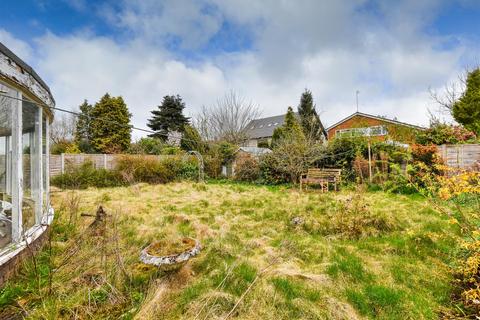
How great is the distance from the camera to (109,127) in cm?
2205

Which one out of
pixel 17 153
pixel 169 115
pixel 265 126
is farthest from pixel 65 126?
pixel 17 153

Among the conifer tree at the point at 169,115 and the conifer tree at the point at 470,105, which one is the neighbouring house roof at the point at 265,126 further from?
the conifer tree at the point at 470,105

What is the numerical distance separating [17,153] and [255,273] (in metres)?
3.10

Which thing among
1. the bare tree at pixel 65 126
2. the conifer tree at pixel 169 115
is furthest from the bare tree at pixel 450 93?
the bare tree at pixel 65 126

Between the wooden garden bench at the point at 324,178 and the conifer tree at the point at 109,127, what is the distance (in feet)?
56.2

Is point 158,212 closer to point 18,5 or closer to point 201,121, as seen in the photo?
point 18,5

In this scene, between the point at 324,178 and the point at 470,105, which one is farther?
the point at 470,105

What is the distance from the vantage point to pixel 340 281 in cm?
293

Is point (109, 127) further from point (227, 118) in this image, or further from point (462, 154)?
point (462, 154)

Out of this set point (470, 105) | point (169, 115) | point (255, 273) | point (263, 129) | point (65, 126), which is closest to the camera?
point (255, 273)

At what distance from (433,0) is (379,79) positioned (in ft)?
18.8

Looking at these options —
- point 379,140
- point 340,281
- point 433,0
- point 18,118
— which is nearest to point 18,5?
point 18,118

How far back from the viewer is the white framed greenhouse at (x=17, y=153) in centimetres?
263

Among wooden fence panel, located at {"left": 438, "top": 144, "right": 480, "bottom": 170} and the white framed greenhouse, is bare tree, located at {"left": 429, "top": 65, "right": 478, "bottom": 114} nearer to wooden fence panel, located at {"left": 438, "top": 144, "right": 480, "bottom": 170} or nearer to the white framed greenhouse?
wooden fence panel, located at {"left": 438, "top": 144, "right": 480, "bottom": 170}
